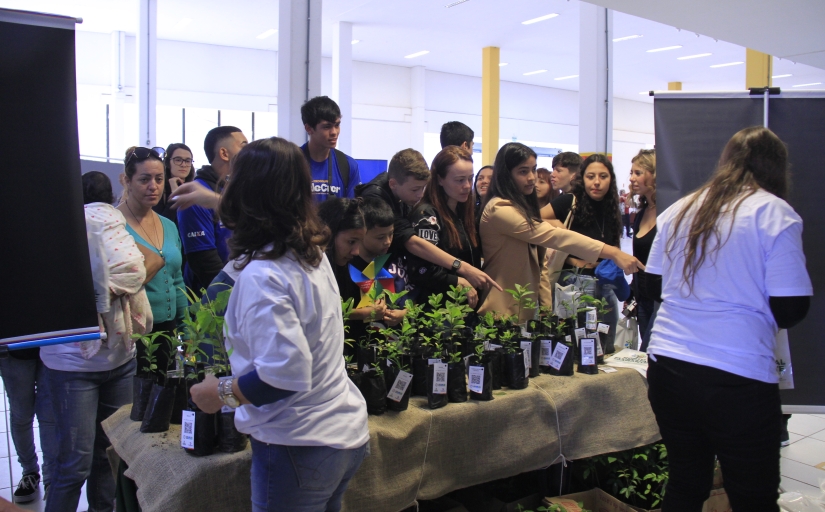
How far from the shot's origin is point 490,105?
12109 mm

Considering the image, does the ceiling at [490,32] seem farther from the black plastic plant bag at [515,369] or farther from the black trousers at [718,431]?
the black trousers at [718,431]

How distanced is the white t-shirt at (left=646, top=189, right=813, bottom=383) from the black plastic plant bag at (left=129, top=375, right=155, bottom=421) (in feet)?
4.76

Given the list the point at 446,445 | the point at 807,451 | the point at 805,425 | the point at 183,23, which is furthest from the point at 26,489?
the point at 183,23

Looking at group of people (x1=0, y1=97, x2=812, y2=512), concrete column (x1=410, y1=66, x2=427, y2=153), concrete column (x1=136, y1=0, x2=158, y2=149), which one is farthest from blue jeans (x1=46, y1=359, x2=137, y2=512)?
concrete column (x1=410, y1=66, x2=427, y2=153)

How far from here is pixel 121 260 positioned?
2.16 meters

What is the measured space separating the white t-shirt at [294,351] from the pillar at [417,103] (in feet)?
45.9

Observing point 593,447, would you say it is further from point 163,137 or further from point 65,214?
point 163,137

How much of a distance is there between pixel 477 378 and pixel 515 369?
0.58 ft

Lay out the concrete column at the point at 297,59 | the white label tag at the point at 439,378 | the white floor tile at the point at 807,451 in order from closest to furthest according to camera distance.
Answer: the white label tag at the point at 439,378 < the white floor tile at the point at 807,451 < the concrete column at the point at 297,59

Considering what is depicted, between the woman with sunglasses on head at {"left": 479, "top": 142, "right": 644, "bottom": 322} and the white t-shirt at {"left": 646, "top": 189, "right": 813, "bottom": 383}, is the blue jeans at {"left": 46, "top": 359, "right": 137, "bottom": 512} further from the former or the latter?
the white t-shirt at {"left": 646, "top": 189, "right": 813, "bottom": 383}

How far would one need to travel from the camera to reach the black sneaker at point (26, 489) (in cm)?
276

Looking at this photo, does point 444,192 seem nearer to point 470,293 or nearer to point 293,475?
point 470,293

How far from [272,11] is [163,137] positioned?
4.26m

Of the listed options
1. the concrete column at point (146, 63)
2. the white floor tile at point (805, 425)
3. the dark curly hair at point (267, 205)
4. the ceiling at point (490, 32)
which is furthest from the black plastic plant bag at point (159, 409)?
the concrete column at point (146, 63)
